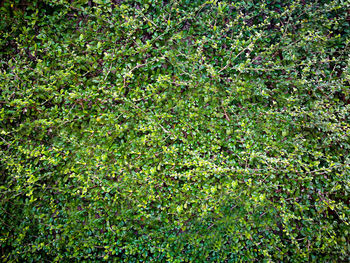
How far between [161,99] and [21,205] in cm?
198

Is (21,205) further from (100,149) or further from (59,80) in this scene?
(59,80)

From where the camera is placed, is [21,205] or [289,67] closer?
[289,67]

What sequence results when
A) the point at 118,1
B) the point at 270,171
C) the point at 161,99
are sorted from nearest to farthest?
1. the point at 270,171
2. the point at 161,99
3. the point at 118,1

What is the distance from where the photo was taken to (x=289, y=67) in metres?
2.39

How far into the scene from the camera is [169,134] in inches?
96.0

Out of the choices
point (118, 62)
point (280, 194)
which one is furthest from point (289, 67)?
point (118, 62)

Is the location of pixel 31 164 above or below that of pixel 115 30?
below

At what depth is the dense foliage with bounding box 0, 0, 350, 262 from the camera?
7.88 feet

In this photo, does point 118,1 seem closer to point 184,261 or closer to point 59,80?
point 59,80

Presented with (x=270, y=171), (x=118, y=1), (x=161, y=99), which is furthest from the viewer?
(x=118, y=1)

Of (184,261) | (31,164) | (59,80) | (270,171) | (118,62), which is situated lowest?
(184,261)

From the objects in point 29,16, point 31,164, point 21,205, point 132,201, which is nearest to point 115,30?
point 29,16

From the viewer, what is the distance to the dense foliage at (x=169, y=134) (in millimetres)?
2400

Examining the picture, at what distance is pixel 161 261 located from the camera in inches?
96.7
